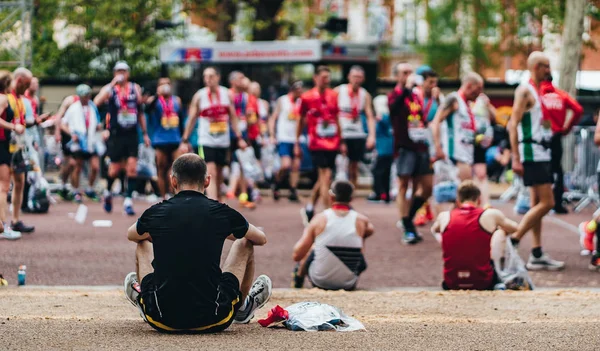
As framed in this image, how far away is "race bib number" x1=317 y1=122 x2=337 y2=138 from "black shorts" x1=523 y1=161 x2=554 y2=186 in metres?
4.11

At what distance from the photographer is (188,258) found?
703cm

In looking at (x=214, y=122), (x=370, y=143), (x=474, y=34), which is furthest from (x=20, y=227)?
(x=474, y=34)

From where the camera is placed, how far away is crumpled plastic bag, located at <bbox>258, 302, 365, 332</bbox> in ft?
24.7

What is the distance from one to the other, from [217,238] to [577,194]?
1453cm

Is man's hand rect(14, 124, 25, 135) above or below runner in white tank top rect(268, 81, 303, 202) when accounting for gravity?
above

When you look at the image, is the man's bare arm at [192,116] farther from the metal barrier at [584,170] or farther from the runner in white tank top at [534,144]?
the metal barrier at [584,170]

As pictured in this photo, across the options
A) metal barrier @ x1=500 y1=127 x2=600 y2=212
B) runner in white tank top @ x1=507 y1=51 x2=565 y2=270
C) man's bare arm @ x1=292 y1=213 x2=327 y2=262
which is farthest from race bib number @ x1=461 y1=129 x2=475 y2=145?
metal barrier @ x1=500 y1=127 x2=600 y2=212

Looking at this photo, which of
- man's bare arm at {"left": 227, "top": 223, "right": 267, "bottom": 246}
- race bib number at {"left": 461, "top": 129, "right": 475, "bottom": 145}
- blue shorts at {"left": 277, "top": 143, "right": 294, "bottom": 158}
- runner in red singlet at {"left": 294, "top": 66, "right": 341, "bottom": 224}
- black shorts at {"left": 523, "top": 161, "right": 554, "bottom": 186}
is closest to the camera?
man's bare arm at {"left": 227, "top": 223, "right": 267, "bottom": 246}

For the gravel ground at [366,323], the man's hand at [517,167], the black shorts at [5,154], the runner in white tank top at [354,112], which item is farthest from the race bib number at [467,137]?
the black shorts at [5,154]

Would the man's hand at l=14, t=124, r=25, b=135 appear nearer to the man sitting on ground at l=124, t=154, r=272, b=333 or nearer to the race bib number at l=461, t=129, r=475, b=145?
the race bib number at l=461, t=129, r=475, b=145

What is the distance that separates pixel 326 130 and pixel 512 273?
5787mm

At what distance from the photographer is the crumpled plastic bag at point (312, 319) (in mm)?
7524

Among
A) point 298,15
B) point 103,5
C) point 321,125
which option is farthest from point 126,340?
point 298,15

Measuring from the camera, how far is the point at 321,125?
15.8 metres
